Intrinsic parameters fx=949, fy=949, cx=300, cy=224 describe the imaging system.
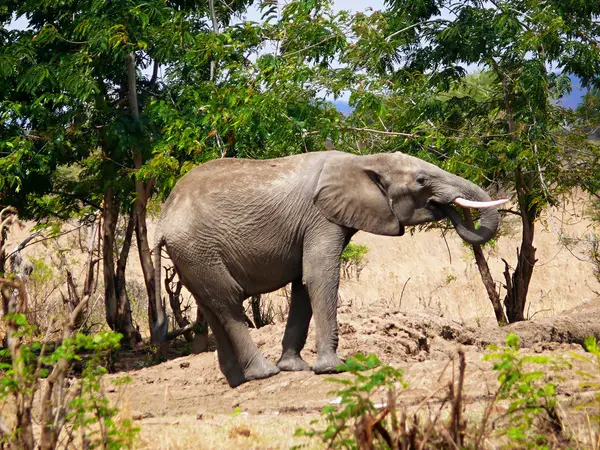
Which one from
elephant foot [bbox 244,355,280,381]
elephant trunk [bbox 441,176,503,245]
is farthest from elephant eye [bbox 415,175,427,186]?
elephant foot [bbox 244,355,280,381]

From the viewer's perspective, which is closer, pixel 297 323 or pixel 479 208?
pixel 479 208

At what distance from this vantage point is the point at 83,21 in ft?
40.5

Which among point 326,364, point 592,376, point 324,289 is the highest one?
point 324,289

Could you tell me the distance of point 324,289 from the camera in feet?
29.8

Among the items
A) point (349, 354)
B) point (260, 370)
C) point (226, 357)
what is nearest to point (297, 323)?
point (260, 370)

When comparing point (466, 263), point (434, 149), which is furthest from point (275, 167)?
point (466, 263)

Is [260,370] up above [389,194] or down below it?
below

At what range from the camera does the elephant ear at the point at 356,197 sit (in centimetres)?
930

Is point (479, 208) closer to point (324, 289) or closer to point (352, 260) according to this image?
point (324, 289)

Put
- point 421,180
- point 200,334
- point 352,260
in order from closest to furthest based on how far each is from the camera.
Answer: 1. point 421,180
2. point 200,334
3. point 352,260

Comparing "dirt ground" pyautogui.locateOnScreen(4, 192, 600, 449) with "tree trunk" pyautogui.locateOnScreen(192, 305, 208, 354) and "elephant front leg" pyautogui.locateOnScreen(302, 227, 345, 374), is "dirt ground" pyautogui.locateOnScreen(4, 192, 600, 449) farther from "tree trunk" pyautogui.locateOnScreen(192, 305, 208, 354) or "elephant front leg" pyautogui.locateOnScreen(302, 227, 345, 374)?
"tree trunk" pyautogui.locateOnScreen(192, 305, 208, 354)

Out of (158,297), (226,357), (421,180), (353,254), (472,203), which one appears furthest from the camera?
(353,254)

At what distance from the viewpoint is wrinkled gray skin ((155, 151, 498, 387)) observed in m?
9.25

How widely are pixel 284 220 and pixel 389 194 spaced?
107 centimetres
